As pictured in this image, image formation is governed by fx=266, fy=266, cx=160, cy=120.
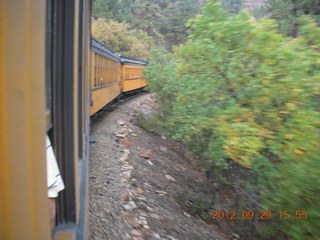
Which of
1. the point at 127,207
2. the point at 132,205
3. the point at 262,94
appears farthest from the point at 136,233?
the point at 262,94

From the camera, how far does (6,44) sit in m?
0.91

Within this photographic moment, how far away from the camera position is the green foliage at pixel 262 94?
105 inches

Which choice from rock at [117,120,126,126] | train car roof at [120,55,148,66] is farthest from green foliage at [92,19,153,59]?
rock at [117,120,126,126]

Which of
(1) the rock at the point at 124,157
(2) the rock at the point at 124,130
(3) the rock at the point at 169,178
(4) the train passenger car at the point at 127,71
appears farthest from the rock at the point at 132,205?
(4) the train passenger car at the point at 127,71

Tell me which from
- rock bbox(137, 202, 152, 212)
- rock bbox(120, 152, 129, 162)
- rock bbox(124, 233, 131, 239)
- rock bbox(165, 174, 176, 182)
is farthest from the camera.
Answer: rock bbox(165, 174, 176, 182)

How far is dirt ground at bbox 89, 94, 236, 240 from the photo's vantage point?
405 cm

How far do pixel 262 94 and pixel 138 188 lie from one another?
9.74ft

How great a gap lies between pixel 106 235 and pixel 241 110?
8.56 ft

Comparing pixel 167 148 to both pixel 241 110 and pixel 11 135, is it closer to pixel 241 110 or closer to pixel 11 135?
pixel 241 110

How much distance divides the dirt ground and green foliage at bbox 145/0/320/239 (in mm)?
1640

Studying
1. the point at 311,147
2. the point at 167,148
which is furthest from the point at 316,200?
the point at 167,148

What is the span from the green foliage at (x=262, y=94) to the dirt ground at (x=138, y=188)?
164 cm

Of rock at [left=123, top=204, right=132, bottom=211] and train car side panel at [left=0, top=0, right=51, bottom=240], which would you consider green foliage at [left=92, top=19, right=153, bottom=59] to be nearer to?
rock at [left=123, top=204, right=132, bottom=211]

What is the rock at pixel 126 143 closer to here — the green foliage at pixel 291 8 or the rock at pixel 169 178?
the rock at pixel 169 178
